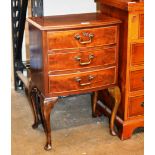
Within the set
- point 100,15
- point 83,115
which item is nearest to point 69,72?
point 100,15

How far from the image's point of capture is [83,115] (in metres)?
2.32

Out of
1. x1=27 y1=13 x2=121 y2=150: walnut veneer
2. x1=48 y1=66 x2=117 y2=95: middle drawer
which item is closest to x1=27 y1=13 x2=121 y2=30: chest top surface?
x1=27 y1=13 x2=121 y2=150: walnut veneer

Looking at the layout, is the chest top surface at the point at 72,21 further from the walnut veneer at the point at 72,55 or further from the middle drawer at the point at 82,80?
the middle drawer at the point at 82,80

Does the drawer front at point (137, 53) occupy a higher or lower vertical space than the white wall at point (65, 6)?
lower

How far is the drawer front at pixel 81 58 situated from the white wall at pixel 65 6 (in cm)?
112

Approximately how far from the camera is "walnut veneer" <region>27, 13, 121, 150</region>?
1.69 metres

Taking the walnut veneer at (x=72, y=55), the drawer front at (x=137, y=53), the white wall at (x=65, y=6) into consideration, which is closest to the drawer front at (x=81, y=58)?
the walnut veneer at (x=72, y=55)

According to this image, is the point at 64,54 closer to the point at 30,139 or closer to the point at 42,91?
→ the point at 42,91

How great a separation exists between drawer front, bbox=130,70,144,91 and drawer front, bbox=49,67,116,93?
104 millimetres

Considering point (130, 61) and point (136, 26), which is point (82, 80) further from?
point (136, 26)

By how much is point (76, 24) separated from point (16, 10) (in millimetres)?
1076

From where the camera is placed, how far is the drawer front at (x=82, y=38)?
65.8 inches

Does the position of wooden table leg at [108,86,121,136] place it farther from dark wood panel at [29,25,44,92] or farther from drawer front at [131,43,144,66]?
dark wood panel at [29,25,44,92]

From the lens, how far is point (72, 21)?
1798 mm
